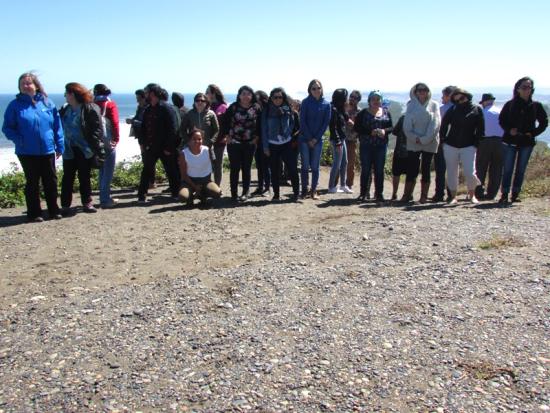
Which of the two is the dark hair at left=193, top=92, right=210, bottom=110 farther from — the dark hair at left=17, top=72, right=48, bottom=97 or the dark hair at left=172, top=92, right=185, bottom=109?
the dark hair at left=17, top=72, right=48, bottom=97

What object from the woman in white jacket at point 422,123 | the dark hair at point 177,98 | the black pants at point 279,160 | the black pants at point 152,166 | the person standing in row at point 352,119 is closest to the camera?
the woman in white jacket at point 422,123

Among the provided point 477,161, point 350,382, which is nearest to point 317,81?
point 477,161

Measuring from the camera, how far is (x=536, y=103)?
7.72 meters

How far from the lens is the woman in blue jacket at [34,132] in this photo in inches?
267

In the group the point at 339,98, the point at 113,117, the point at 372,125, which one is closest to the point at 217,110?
the point at 113,117

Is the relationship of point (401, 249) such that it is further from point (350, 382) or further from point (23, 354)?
point (23, 354)

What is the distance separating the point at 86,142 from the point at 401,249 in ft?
15.8

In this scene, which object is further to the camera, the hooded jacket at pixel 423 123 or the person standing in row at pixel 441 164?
the person standing in row at pixel 441 164

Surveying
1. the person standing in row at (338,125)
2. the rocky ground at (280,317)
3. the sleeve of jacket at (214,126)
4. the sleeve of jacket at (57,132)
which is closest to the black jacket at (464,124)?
the rocky ground at (280,317)

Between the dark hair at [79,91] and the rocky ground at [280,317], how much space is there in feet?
6.54

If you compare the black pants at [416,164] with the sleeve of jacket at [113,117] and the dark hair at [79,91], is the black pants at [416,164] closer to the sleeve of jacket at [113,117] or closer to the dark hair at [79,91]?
the sleeve of jacket at [113,117]

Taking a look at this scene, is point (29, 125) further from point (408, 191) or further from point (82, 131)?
point (408, 191)

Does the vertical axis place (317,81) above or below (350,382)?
above

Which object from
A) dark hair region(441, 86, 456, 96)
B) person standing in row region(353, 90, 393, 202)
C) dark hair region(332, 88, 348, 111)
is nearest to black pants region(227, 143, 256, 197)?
dark hair region(332, 88, 348, 111)
